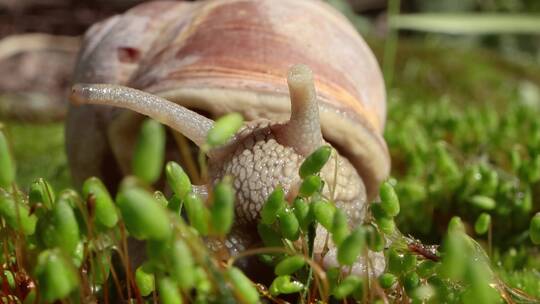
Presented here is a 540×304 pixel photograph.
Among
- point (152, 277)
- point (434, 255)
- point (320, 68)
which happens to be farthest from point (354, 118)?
point (152, 277)

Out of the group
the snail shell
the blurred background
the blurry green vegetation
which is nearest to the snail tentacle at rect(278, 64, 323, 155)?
the snail shell

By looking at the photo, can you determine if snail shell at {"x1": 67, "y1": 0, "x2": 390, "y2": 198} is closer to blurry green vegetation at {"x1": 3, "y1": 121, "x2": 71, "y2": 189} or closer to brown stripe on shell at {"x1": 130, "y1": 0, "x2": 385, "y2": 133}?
brown stripe on shell at {"x1": 130, "y1": 0, "x2": 385, "y2": 133}

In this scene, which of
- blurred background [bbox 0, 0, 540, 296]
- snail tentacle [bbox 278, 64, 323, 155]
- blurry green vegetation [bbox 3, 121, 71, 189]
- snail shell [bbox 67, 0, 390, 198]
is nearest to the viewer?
snail tentacle [bbox 278, 64, 323, 155]

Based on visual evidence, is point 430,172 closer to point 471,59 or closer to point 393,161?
point 393,161

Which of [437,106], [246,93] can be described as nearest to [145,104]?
[246,93]

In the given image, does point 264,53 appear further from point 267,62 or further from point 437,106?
point 437,106

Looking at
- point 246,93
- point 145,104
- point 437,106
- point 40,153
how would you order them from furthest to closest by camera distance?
point 40,153 < point 437,106 < point 246,93 < point 145,104

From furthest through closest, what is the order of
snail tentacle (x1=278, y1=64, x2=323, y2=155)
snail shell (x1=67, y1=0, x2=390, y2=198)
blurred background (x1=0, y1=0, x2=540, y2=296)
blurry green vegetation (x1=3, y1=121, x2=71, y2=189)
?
blurry green vegetation (x1=3, y1=121, x2=71, y2=189), blurred background (x1=0, y1=0, x2=540, y2=296), snail shell (x1=67, y1=0, x2=390, y2=198), snail tentacle (x1=278, y1=64, x2=323, y2=155)
